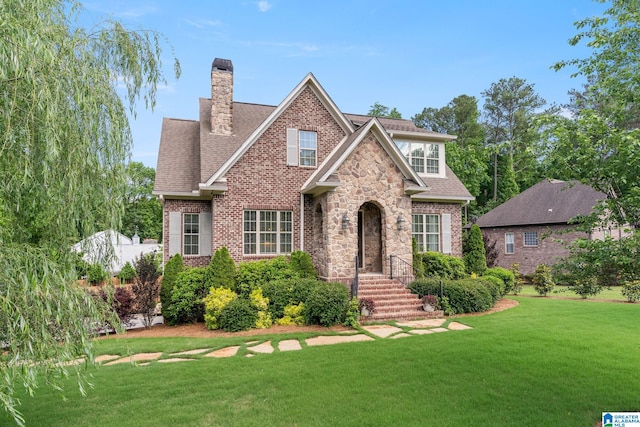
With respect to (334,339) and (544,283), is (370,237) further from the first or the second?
(544,283)

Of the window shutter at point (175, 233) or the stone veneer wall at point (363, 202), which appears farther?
the window shutter at point (175, 233)

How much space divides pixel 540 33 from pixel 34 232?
529 inches

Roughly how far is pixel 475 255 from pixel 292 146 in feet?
30.9

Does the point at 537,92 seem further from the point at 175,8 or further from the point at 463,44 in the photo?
the point at 175,8

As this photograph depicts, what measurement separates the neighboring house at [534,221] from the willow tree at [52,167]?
2281 cm

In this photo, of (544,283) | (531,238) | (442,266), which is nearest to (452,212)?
(442,266)

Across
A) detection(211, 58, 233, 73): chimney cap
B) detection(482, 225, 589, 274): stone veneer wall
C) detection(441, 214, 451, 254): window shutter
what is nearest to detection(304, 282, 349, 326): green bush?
detection(441, 214, 451, 254): window shutter

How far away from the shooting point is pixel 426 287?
38.5 ft

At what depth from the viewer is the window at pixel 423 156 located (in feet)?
52.0

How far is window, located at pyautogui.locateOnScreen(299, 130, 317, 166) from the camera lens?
1335cm

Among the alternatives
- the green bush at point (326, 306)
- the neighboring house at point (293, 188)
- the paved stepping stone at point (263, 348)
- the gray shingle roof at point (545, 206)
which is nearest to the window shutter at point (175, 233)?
the neighboring house at point (293, 188)

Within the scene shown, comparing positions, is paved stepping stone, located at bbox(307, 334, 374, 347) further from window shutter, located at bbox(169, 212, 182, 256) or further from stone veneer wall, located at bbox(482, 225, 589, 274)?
stone veneer wall, located at bbox(482, 225, 589, 274)

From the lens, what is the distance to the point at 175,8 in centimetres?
789

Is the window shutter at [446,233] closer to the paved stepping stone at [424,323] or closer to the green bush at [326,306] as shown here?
the paved stepping stone at [424,323]
